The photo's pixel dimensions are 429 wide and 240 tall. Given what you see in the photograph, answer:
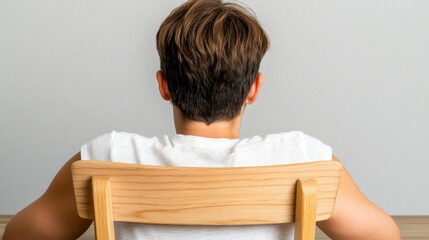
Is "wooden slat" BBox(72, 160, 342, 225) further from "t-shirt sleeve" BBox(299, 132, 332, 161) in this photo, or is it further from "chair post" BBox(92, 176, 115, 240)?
"t-shirt sleeve" BBox(299, 132, 332, 161)

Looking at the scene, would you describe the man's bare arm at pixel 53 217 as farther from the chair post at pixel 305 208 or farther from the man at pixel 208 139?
the chair post at pixel 305 208

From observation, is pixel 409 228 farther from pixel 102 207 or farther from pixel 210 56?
pixel 102 207

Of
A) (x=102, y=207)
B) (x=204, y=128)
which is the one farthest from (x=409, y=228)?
(x=102, y=207)

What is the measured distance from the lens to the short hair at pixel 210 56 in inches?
39.4

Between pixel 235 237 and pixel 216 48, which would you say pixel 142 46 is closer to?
pixel 216 48

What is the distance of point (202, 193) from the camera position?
828 mm

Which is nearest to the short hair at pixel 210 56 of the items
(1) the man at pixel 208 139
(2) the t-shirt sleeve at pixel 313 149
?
(1) the man at pixel 208 139

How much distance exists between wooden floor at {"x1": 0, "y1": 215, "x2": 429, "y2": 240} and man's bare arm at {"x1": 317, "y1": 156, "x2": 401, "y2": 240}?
77 cm

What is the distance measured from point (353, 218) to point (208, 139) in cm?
24

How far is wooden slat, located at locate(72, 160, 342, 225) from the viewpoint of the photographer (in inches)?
32.5

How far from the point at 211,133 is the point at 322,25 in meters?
0.95

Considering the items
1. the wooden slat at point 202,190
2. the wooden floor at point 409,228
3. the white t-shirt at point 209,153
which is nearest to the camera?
the wooden slat at point 202,190

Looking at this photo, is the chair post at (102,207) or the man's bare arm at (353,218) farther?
the man's bare arm at (353,218)

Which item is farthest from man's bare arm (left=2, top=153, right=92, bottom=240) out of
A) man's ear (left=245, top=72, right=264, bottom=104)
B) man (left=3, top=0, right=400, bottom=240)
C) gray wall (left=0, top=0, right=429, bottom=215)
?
gray wall (left=0, top=0, right=429, bottom=215)
